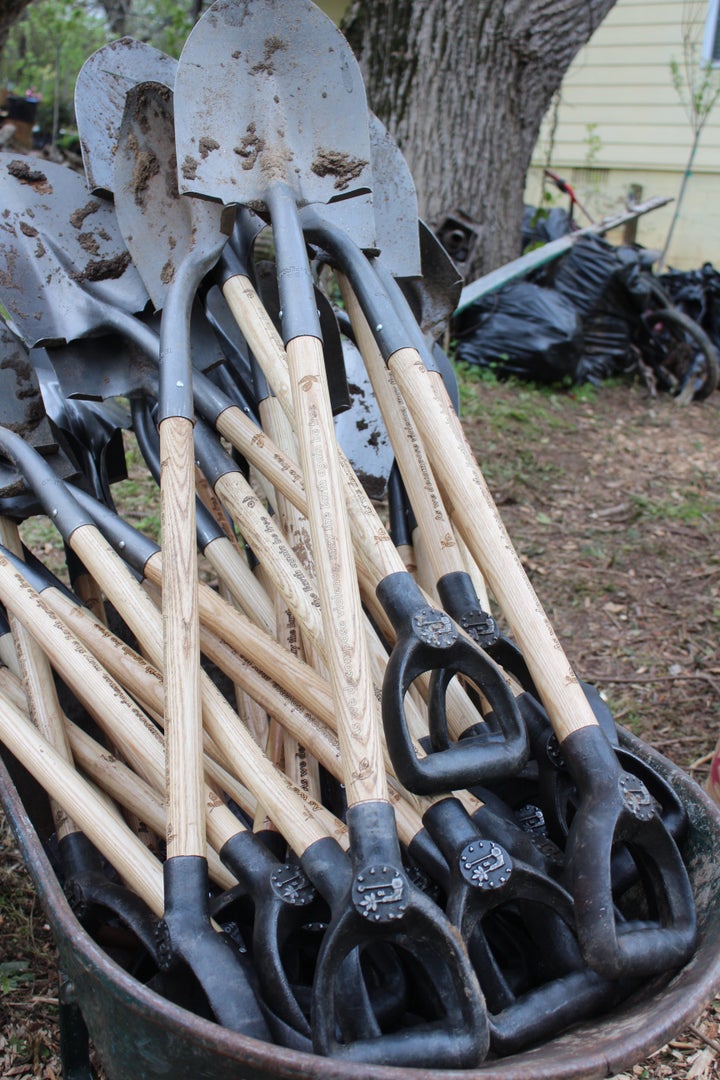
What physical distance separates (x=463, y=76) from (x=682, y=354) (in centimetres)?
215

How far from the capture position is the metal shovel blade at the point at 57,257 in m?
1.71

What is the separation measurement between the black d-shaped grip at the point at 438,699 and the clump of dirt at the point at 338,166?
31.4 inches

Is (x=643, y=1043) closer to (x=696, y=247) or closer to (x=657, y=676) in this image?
(x=657, y=676)

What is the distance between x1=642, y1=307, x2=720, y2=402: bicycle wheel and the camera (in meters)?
5.32

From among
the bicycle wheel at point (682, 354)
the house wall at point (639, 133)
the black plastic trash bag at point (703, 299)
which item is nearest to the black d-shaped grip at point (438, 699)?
the bicycle wheel at point (682, 354)

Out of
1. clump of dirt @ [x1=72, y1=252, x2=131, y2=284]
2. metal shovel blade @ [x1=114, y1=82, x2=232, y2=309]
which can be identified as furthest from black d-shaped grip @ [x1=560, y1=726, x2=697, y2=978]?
clump of dirt @ [x1=72, y1=252, x2=131, y2=284]

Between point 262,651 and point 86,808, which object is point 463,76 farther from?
point 86,808

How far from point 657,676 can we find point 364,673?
1.84 metres

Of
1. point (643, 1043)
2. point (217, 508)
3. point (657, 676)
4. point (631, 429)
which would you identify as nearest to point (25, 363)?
point (217, 508)

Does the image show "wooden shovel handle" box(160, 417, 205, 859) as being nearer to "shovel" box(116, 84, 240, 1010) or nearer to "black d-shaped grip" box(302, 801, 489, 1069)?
"shovel" box(116, 84, 240, 1010)

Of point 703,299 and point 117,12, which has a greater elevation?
point 117,12

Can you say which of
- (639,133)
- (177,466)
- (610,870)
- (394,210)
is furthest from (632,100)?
(610,870)

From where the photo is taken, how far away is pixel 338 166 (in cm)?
160

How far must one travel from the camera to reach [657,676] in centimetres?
271
